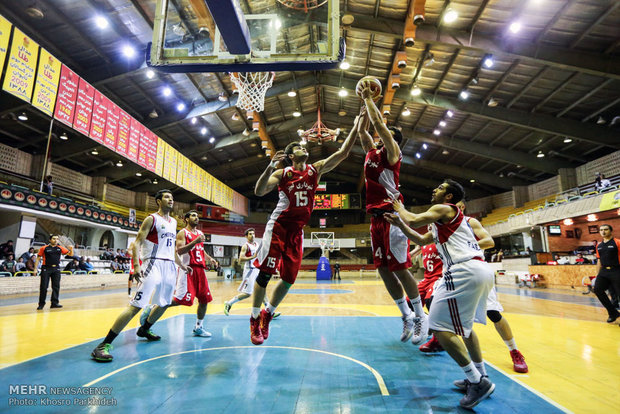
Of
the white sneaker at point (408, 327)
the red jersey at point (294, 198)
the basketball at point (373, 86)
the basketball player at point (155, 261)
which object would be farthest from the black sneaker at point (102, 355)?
the basketball at point (373, 86)

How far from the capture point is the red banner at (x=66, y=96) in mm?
10156

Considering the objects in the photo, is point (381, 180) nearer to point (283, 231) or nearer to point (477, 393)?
point (283, 231)

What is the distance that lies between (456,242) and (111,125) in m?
13.7

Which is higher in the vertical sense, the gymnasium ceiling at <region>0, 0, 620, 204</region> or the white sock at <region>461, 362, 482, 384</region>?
the gymnasium ceiling at <region>0, 0, 620, 204</region>

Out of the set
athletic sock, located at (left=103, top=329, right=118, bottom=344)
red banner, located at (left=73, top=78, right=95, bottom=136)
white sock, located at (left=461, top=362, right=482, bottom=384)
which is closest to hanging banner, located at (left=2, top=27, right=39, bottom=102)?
red banner, located at (left=73, top=78, right=95, bottom=136)

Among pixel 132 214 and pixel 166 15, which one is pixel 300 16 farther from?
pixel 132 214

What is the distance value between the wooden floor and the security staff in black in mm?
383

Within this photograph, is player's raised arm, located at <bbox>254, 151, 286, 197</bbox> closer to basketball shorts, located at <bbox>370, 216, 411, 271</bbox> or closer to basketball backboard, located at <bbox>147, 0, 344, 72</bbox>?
basketball shorts, located at <bbox>370, 216, 411, 271</bbox>

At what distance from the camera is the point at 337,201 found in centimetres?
2942

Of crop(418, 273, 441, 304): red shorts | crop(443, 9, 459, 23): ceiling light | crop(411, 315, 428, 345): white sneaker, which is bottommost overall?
crop(411, 315, 428, 345): white sneaker

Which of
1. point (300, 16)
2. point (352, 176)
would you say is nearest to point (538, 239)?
point (352, 176)

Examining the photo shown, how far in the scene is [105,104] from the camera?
40.3 ft

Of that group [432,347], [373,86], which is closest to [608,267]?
[432,347]

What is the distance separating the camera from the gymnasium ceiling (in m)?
11.0
